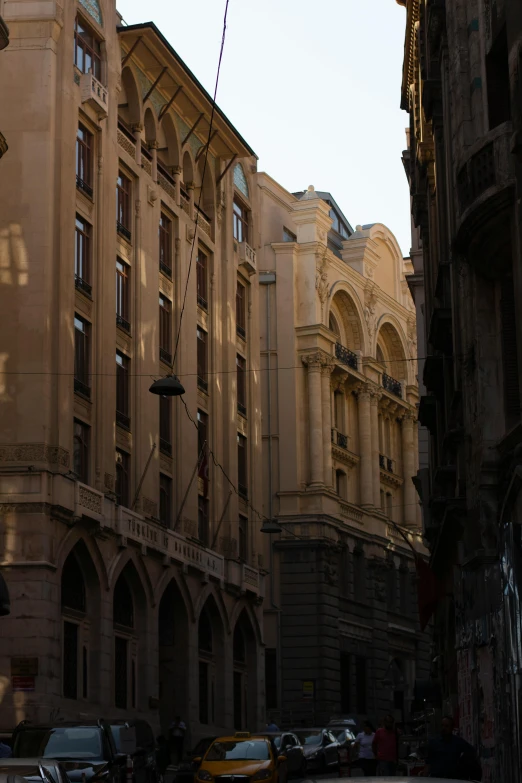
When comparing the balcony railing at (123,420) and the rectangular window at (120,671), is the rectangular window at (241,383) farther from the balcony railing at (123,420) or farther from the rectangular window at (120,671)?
the rectangular window at (120,671)

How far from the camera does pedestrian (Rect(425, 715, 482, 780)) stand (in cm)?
1578

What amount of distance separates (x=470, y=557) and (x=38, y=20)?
24.3 meters

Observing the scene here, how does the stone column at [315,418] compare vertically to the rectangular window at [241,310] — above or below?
below

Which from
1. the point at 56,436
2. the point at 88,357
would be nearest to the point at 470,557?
the point at 56,436

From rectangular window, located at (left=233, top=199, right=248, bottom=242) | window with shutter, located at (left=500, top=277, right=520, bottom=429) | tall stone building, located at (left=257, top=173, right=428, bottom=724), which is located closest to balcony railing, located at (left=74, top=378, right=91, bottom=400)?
rectangular window, located at (left=233, top=199, right=248, bottom=242)

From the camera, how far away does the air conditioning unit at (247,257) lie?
5691cm

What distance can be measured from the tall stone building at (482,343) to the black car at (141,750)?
575 centimetres

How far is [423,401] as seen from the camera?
1272 inches

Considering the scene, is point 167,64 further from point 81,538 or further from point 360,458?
point 360,458

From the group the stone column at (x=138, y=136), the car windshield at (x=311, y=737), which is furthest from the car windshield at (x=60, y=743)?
the stone column at (x=138, y=136)

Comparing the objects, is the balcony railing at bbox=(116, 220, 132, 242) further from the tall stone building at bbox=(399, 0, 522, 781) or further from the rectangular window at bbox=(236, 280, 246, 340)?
the tall stone building at bbox=(399, 0, 522, 781)

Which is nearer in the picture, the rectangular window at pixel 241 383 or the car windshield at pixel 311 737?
the car windshield at pixel 311 737

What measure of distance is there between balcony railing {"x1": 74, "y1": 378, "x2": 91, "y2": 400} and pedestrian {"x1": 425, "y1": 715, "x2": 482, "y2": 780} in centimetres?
2509

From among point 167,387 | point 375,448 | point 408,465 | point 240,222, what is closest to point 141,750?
point 167,387
